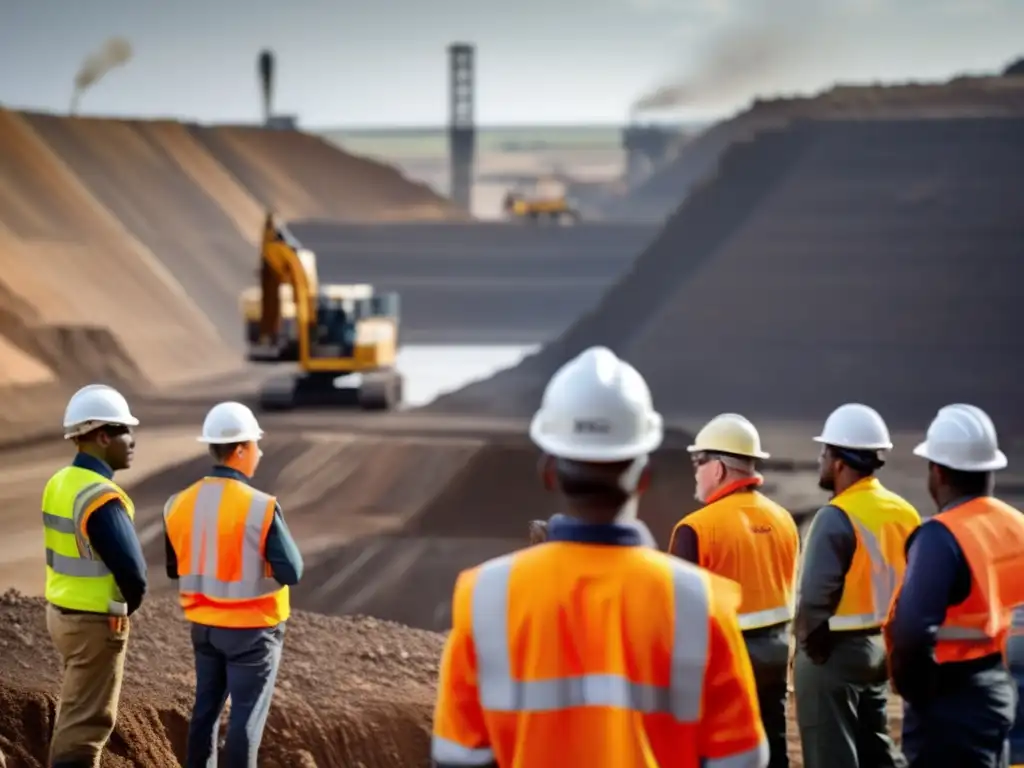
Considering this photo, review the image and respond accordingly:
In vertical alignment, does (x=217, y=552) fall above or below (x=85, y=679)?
above

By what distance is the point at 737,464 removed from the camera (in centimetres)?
544

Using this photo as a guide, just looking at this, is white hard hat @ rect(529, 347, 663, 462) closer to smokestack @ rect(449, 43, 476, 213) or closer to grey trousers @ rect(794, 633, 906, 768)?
grey trousers @ rect(794, 633, 906, 768)

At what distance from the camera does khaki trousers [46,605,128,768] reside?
17.7ft

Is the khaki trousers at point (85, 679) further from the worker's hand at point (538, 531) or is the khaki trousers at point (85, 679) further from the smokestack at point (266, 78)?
the smokestack at point (266, 78)

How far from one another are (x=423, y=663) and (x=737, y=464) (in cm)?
370

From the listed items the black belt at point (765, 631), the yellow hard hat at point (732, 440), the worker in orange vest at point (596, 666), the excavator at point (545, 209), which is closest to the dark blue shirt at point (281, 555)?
the yellow hard hat at point (732, 440)

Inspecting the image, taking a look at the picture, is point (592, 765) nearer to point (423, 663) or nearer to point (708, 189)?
point (423, 663)

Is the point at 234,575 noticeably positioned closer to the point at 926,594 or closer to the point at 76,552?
the point at 76,552

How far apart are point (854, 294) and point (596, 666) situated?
80.3ft

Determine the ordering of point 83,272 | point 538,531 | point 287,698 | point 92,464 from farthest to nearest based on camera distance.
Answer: point 83,272
point 287,698
point 92,464
point 538,531

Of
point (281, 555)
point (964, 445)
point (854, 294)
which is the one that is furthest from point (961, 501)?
point (854, 294)

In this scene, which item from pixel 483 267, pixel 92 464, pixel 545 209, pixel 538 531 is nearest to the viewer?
pixel 538 531

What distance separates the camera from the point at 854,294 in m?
26.3

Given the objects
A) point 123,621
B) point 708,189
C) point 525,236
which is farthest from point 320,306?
point 525,236
